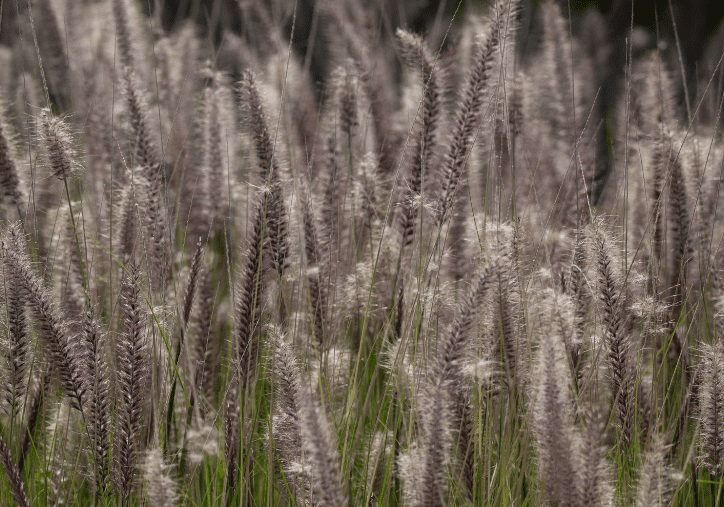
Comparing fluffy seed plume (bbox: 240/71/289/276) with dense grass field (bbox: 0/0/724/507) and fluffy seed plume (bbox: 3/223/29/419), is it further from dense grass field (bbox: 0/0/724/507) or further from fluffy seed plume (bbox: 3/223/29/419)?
fluffy seed plume (bbox: 3/223/29/419)

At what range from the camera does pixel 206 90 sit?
2334 mm

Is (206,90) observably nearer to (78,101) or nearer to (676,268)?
(78,101)

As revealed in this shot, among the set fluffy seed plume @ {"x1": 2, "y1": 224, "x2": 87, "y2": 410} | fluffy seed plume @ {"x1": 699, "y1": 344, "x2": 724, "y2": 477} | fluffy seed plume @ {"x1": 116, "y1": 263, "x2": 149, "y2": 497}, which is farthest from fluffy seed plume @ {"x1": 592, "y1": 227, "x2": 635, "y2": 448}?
fluffy seed plume @ {"x1": 2, "y1": 224, "x2": 87, "y2": 410}

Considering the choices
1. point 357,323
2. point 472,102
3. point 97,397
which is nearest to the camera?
point 97,397

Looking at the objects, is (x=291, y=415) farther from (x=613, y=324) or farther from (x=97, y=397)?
(x=613, y=324)

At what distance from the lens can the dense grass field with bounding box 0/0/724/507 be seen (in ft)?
4.08

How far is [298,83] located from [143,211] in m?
1.51

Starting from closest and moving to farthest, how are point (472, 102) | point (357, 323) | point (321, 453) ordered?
point (321, 453)
point (472, 102)
point (357, 323)

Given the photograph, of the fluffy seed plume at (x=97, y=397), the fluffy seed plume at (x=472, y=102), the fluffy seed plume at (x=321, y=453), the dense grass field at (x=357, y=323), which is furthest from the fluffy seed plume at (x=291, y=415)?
the fluffy seed plume at (x=472, y=102)

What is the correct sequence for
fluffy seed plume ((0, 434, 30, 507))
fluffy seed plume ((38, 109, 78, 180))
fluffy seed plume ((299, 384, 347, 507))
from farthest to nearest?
fluffy seed plume ((38, 109, 78, 180)) → fluffy seed plume ((0, 434, 30, 507)) → fluffy seed plume ((299, 384, 347, 507))

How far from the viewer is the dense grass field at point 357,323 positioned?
1.24m

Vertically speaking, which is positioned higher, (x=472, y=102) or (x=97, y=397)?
(x=472, y=102)

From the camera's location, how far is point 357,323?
6.31 ft

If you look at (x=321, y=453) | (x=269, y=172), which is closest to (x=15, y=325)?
(x=269, y=172)
